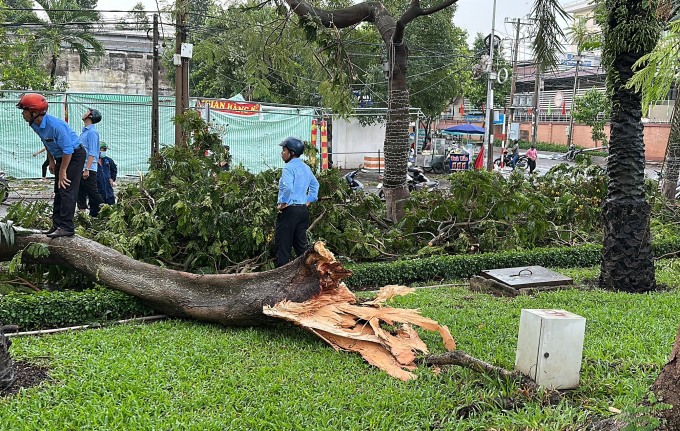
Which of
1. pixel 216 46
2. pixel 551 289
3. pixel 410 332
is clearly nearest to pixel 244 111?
pixel 216 46

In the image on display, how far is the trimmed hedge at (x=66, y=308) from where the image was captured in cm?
580

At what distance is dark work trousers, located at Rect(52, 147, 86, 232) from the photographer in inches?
258

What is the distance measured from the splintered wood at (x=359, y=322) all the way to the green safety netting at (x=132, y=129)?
12.7 metres

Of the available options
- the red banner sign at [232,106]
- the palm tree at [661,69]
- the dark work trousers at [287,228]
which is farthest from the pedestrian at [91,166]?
the red banner sign at [232,106]

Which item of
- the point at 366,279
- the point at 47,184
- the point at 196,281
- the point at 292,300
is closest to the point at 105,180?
the point at 366,279

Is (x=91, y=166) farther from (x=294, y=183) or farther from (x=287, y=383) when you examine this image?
(x=287, y=383)

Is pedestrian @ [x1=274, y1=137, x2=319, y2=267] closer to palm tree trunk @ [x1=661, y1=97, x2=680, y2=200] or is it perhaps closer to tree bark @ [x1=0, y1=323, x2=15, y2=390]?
tree bark @ [x1=0, y1=323, x2=15, y2=390]

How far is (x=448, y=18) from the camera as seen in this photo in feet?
85.6

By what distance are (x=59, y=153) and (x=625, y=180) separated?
648 cm

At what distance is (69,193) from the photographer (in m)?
6.55

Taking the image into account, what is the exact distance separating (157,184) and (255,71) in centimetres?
398

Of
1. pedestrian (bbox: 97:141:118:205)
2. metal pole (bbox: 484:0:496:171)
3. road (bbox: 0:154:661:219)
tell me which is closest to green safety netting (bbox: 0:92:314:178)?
road (bbox: 0:154:661:219)

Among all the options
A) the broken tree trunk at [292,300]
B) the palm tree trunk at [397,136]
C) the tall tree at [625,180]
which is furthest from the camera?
the palm tree trunk at [397,136]

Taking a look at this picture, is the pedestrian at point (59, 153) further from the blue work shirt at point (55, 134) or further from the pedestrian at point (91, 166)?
the pedestrian at point (91, 166)
